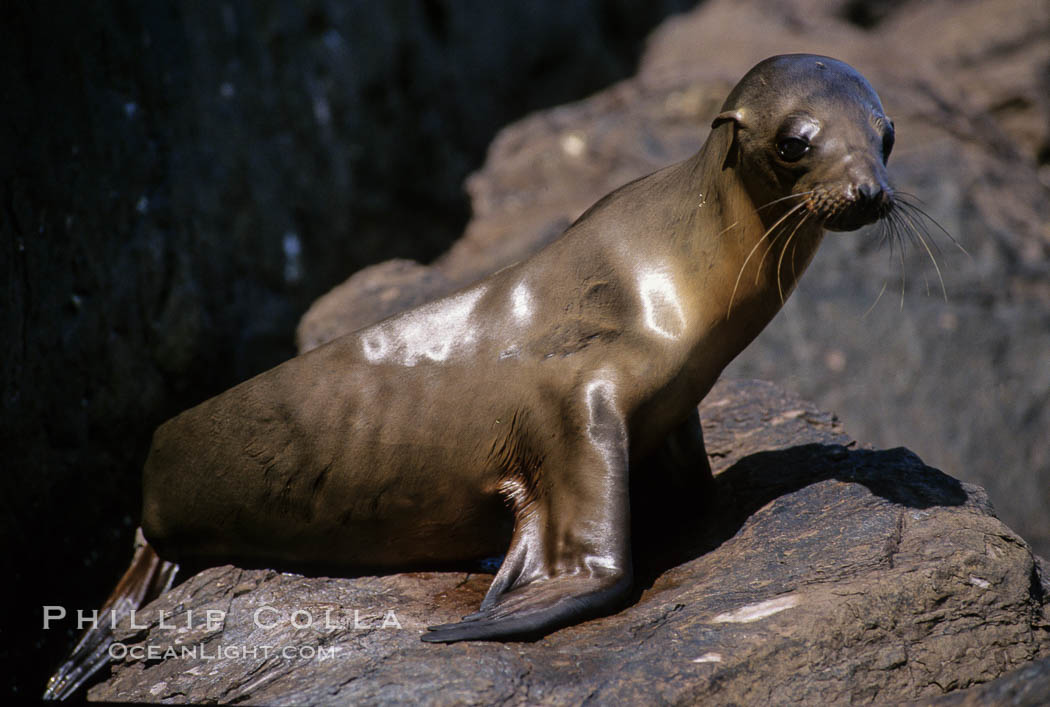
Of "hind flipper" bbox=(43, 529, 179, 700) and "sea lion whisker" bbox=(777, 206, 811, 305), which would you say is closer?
"sea lion whisker" bbox=(777, 206, 811, 305)

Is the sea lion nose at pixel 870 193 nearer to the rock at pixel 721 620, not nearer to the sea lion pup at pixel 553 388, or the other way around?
the sea lion pup at pixel 553 388

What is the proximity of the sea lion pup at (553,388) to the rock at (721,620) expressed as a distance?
Result: 0.21 m

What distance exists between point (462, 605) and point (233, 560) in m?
1.20

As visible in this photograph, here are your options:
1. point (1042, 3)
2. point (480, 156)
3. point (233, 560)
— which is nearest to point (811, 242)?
point (233, 560)

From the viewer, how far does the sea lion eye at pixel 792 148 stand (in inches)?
146

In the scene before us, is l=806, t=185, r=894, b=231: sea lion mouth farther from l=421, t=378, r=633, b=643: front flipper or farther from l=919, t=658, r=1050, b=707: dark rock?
l=919, t=658, r=1050, b=707: dark rock

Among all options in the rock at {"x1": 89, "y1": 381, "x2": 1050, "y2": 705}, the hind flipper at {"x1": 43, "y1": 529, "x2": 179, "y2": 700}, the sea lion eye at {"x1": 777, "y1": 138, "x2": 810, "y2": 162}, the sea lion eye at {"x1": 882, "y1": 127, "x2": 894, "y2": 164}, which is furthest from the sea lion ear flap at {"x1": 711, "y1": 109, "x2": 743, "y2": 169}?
the hind flipper at {"x1": 43, "y1": 529, "x2": 179, "y2": 700}

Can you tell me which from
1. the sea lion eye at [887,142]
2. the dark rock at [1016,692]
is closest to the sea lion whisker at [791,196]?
the sea lion eye at [887,142]

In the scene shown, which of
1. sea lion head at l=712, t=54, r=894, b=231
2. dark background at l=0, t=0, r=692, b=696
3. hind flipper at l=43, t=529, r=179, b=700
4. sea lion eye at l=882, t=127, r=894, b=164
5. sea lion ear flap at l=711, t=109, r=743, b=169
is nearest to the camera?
sea lion head at l=712, t=54, r=894, b=231

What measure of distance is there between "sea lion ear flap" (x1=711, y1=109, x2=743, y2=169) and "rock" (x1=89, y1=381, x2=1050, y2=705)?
4.57 feet

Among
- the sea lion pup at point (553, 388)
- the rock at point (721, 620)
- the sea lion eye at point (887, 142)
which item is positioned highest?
the sea lion eye at point (887, 142)

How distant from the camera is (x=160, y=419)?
6.02m

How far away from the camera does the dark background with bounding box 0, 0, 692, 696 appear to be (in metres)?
4.77

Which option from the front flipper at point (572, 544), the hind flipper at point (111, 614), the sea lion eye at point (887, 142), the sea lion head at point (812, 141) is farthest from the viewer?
the hind flipper at point (111, 614)
